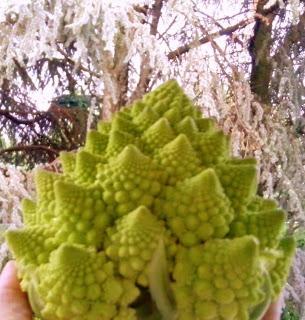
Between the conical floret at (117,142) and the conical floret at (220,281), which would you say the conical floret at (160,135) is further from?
the conical floret at (220,281)

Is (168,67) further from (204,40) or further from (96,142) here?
(96,142)

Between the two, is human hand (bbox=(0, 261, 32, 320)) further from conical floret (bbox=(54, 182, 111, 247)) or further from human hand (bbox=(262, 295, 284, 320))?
human hand (bbox=(262, 295, 284, 320))

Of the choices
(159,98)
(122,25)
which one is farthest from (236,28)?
(159,98)

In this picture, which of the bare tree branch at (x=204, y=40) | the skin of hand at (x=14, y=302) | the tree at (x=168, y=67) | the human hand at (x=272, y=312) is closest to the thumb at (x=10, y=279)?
the skin of hand at (x=14, y=302)

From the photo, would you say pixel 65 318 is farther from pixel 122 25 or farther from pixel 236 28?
pixel 236 28

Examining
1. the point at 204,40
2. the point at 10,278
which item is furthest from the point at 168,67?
the point at 10,278

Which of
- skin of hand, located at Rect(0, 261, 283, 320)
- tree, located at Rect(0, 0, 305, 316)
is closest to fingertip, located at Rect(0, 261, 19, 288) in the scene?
skin of hand, located at Rect(0, 261, 283, 320)
